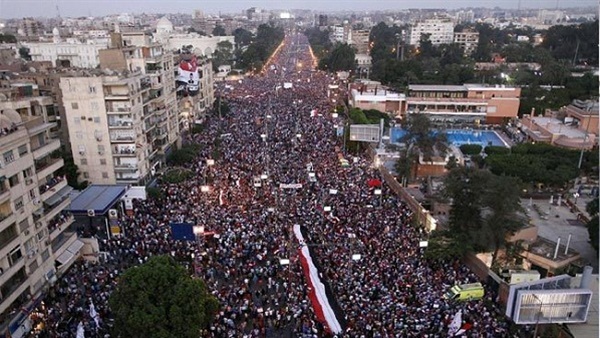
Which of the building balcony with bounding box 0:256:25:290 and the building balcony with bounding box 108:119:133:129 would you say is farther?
the building balcony with bounding box 108:119:133:129

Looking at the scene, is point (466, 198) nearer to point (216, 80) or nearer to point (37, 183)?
point (37, 183)

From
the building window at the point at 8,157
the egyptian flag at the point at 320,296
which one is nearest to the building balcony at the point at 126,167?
the building window at the point at 8,157

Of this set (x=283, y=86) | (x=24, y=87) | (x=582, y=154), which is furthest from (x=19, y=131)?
(x=283, y=86)

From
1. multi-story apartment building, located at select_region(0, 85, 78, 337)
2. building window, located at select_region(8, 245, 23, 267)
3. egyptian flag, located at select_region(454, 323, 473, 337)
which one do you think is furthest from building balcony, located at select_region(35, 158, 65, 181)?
egyptian flag, located at select_region(454, 323, 473, 337)

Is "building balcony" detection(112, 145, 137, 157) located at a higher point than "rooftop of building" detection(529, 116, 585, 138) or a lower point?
higher

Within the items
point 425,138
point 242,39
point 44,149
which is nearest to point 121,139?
point 44,149

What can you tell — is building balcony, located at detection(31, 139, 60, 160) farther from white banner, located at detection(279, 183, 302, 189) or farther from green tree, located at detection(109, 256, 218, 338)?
white banner, located at detection(279, 183, 302, 189)
